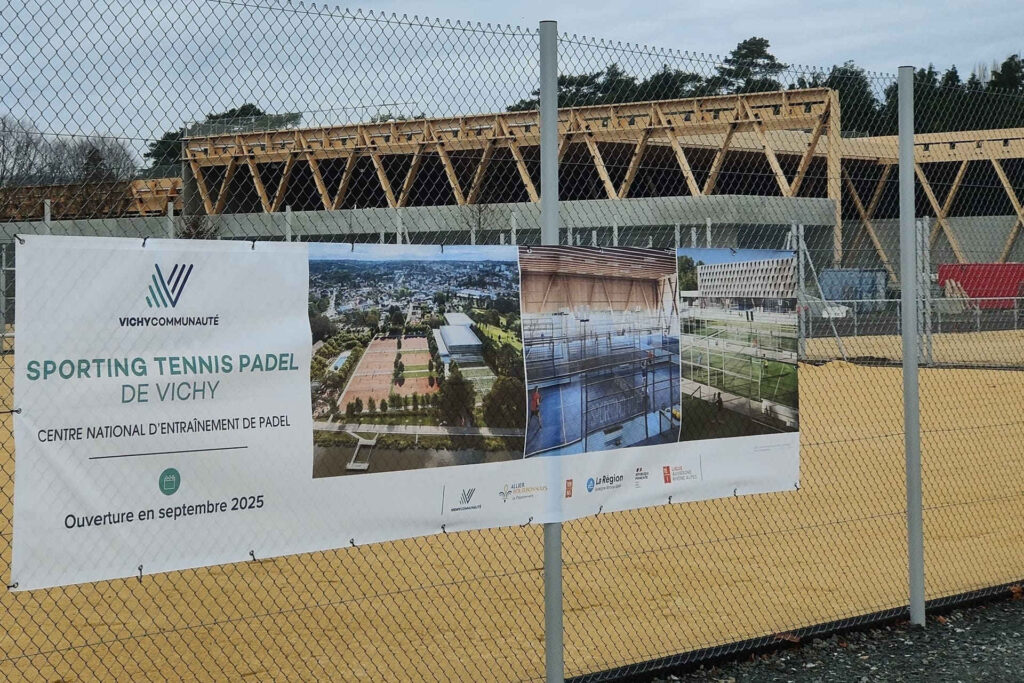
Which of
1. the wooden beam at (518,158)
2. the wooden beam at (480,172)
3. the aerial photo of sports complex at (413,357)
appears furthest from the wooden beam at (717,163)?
the aerial photo of sports complex at (413,357)

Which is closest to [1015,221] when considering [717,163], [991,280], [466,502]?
[717,163]

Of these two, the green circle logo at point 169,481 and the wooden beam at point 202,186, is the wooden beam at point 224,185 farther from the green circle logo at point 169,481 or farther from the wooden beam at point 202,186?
the green circle logo at point 169,481

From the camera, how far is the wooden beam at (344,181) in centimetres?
553

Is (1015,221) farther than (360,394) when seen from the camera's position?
Yes

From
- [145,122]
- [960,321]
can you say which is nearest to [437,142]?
[145,122]

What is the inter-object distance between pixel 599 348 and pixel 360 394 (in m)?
1.16

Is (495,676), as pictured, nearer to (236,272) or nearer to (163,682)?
(163,682)

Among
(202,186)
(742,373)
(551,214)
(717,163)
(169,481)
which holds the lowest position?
(169,481)

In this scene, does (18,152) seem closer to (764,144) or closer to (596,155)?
(596,155)

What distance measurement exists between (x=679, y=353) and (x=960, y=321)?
2060 cm

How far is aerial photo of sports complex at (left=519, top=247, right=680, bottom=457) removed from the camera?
16.1 ft

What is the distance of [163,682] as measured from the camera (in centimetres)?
541

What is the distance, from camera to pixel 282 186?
592 cm

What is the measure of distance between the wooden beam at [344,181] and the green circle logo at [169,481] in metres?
1.95
